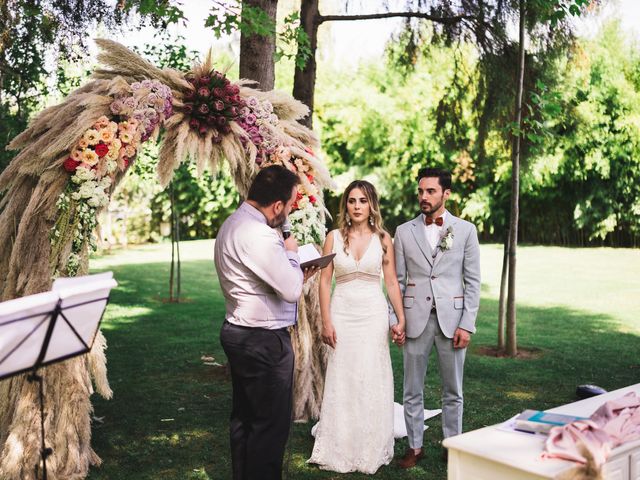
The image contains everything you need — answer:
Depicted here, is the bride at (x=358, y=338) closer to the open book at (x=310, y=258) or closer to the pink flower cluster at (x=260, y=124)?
the open book at (x=310, y=258)

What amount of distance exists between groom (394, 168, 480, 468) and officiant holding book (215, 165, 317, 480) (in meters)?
1.30

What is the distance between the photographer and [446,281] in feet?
16.9

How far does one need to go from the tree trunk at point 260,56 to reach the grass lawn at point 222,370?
3.34m

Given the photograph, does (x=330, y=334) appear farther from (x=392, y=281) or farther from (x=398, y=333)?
(x=392, y=281)

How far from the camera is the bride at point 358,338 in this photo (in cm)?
521

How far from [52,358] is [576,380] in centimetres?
601

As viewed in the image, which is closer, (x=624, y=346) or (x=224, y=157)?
(x=224, y=157)

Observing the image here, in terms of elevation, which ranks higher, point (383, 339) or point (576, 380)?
point (383, 339)

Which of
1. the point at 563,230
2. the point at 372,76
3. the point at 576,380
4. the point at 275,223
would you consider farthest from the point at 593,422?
the point at 372,76

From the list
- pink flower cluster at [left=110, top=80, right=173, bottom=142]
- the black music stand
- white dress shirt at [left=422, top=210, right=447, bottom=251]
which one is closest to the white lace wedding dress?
white dress shirt at [left=422, top=210, right=447, bottom=251]

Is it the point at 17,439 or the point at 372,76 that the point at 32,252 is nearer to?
the point at 17,439

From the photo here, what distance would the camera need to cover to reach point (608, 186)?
2242cm

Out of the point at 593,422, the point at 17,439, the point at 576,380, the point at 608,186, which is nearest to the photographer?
Result: the point at 593,422

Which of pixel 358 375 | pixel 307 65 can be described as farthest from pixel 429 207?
pixel 307 65
